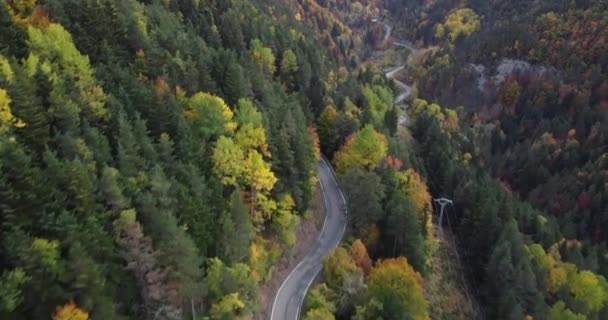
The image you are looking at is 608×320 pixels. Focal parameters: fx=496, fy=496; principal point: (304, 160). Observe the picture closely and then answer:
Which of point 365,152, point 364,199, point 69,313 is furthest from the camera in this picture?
point 365,152

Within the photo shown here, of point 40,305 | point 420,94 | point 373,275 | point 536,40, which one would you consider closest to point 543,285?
point 373,275

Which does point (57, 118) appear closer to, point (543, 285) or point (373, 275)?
point (373, 275)

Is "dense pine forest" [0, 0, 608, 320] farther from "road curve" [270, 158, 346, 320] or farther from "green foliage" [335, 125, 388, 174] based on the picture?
"road curve" [270, 158, 346, 320]

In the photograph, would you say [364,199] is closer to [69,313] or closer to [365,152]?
[365,152]

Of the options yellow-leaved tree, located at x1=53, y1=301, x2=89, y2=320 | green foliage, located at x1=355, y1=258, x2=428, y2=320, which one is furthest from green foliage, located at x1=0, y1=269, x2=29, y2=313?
green foliage, located at x1=355, y1=258, x2=428, y2=320

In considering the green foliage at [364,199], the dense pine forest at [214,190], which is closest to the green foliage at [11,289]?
the dense pine forest at [214,190]

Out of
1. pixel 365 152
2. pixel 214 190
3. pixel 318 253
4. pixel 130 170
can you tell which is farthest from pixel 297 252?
pixel 130 170

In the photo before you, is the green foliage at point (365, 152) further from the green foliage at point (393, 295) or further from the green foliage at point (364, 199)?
the green foliage at point (393, 295)
